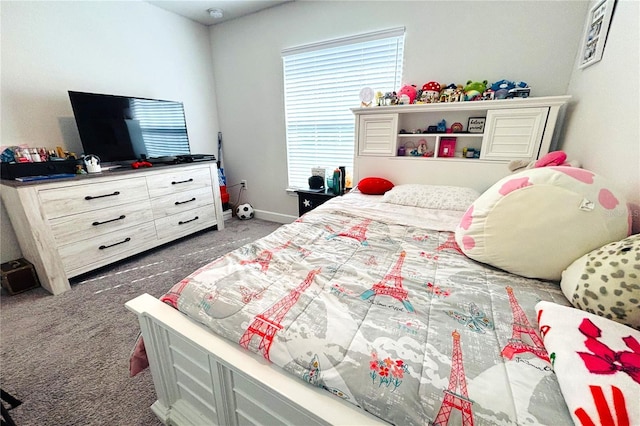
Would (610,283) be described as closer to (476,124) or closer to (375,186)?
(375,186)

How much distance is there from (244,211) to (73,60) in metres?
2.20

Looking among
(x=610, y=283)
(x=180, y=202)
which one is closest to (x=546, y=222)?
(x=610, y=283)

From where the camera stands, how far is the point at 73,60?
222cm

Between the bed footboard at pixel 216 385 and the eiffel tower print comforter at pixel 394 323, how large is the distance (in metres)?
0.03

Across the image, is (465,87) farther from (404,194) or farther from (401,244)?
(401,244)

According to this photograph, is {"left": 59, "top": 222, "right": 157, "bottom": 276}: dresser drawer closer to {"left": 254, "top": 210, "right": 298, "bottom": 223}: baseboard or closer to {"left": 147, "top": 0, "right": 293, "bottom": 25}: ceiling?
{"left": 254, "top": 210, "right": 298, "bottom": 223}: baseboard

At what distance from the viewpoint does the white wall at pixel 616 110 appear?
1.09 m

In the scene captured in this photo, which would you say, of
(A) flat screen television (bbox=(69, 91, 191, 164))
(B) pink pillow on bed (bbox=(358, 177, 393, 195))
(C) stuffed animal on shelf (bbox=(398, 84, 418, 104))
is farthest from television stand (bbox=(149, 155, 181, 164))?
(C) stuffed animal on shelf (bbox=(398, 84, 418, 104))

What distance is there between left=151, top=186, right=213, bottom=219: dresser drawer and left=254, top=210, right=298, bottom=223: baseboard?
0.75 metres

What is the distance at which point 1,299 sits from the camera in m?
1.85

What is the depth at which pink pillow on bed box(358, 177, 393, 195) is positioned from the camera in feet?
7.31

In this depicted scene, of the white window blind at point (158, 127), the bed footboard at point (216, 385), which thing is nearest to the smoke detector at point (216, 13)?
the white window blind at point (158, 127)

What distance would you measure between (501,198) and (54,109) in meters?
3.38

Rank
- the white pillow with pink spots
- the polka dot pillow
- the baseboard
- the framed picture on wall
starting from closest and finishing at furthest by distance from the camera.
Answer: the polka dot pillow, the white pillow with pink spots, the framed picture on wall, the baseboard
